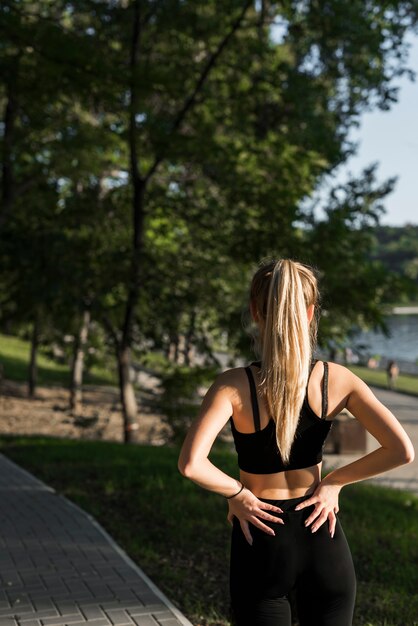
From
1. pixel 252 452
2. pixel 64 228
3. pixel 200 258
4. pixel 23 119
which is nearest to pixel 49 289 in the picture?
pixel 64 228

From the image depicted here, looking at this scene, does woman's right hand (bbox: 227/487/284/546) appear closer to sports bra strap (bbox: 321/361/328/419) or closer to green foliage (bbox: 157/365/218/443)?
sports bra strap (bbox: 321/361/328/419)

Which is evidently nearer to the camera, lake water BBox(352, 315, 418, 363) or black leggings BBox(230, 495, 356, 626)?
black leggings BBox(230, 495, 356, 626)

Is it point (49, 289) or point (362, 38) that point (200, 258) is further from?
point (362, 38)

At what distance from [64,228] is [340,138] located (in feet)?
17.1

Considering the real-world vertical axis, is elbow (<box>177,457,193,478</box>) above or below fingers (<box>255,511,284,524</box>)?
above

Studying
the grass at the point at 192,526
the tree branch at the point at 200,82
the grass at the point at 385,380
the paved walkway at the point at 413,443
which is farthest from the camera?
the grass at the point at 385,380

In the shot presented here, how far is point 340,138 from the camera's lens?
44.3 feet

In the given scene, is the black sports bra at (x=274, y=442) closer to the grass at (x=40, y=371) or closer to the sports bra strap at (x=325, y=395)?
the sports bra strap at (x=325, y=395)

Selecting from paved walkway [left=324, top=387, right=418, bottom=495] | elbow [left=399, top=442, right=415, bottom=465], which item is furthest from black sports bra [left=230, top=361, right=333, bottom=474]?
paved walkway [left=324, top=387, right=418, bottom=495]

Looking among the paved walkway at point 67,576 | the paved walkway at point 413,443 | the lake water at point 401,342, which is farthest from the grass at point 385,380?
the paved walkway at point 67,576

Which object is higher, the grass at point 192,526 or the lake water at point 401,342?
the lake water at point 401,342

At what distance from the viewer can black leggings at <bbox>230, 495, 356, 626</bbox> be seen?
8.03 feet

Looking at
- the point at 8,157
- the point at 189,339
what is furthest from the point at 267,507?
the point at 8,157

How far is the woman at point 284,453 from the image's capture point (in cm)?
239
